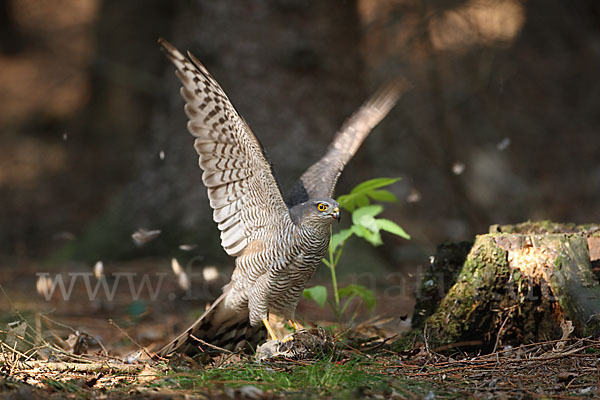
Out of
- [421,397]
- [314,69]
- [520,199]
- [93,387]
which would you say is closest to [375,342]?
[421,397]

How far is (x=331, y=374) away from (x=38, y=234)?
8.13 meters

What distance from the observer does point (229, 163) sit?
361cm

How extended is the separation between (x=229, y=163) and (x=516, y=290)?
6.32 feet

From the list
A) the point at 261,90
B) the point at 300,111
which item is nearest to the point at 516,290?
the point at 300,111

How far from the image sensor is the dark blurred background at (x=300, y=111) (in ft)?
20.0

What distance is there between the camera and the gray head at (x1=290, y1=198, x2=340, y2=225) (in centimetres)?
339

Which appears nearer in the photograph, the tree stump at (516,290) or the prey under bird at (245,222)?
the tree stump at (516,290)

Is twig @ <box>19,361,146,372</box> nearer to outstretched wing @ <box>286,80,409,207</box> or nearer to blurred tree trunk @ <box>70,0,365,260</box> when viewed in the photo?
outstretched wing @ <box>286,80,409,207</box>

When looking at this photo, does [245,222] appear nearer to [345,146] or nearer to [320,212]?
[320,212]

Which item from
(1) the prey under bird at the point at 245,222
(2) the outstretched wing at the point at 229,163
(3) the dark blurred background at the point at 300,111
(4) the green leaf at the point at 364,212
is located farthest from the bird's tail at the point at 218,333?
(3) the dark blurred background at the point at 300,111

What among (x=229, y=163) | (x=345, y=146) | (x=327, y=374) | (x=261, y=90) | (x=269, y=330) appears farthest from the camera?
(x=261, y=90)

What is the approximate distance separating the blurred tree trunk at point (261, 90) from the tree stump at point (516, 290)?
2.79 metres

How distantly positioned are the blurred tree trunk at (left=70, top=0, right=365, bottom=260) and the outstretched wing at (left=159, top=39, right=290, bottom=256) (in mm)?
2141

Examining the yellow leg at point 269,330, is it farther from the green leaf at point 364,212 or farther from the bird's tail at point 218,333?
the green leaf at point 364,212
